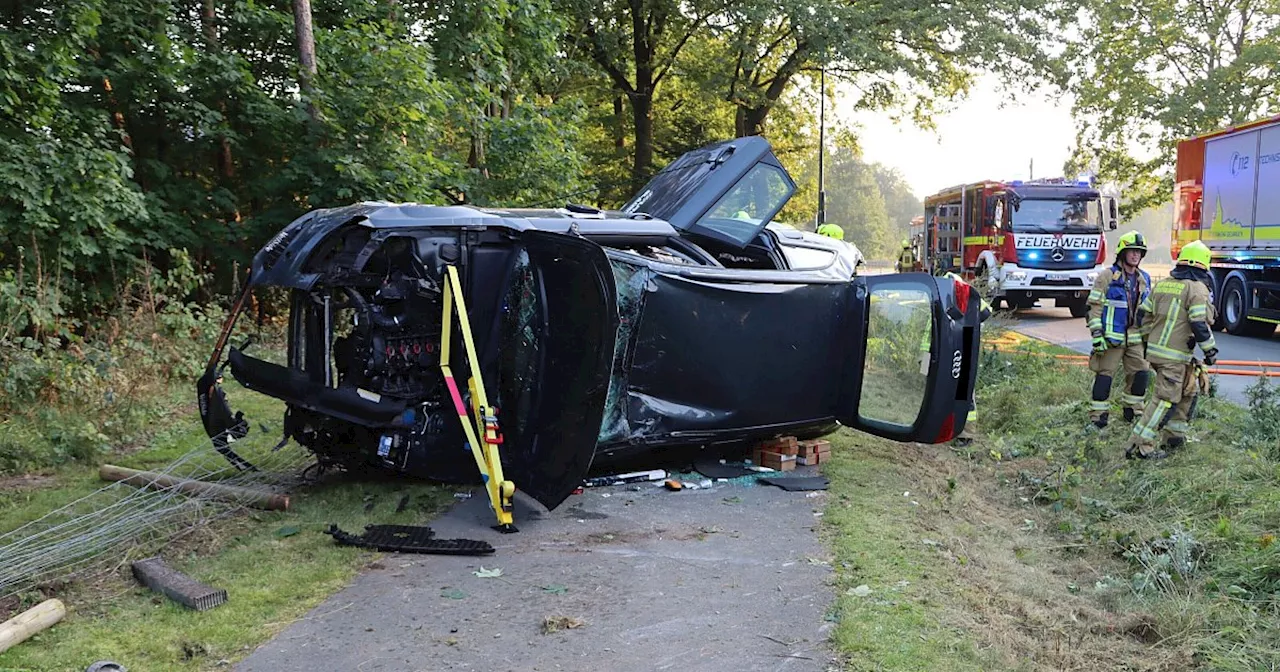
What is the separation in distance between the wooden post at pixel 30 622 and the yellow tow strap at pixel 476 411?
192cm

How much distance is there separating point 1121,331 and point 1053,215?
11.2m

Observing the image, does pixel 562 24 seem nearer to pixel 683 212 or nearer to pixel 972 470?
pixel 683 212

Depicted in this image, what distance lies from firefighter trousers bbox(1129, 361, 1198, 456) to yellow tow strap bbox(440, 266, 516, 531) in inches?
181

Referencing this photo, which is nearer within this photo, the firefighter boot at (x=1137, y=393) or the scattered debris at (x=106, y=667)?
the scattered debris at (x=106, y=667)

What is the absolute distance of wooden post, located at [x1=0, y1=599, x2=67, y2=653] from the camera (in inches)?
132

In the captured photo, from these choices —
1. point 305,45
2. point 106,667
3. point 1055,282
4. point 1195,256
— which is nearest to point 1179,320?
point 1195,256

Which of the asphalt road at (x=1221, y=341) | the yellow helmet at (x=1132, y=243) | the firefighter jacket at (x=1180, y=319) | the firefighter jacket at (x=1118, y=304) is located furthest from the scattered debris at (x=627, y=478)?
the asphalt road at (x=1221, y=341)

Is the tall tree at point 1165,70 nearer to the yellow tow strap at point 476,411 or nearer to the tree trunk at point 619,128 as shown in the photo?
the tree trunk at point 619,128

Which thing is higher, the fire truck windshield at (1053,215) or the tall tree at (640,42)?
the tall tree at (640,42)

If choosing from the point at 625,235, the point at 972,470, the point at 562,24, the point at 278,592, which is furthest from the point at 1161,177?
the point at 278,592

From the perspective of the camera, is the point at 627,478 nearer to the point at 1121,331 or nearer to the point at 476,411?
the point at 476,411

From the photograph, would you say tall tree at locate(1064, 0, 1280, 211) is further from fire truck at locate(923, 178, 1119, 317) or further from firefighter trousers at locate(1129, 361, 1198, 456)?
firefighter trousers at locate(1129, 361, 1198, 456)

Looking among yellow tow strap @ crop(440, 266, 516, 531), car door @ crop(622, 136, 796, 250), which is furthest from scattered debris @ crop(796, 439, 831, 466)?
yellow tow strap @ crop(440, 266, 516, 531)

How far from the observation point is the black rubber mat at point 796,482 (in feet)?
19.7
